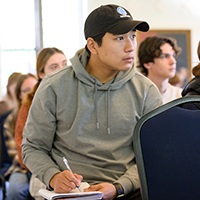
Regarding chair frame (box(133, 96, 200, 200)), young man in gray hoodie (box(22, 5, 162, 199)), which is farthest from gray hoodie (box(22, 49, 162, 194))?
chair frame (box(133, 96, 200, 200))

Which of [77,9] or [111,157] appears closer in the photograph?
[111,157]

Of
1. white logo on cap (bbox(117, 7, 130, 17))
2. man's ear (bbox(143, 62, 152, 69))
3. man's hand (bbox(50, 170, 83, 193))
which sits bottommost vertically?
man's hand (bbox(50, 170, 83, 193))

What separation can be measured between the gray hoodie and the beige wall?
356cm

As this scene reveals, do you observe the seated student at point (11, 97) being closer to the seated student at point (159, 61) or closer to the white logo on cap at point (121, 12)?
the seated student at point (159, 61)

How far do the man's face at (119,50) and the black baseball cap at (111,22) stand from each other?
4 cm

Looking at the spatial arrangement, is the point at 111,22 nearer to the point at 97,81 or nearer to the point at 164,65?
the point at 97,81

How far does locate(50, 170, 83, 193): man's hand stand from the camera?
49.3 inches

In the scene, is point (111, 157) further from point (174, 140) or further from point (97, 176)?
point (174, 140)

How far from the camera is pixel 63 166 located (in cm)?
152

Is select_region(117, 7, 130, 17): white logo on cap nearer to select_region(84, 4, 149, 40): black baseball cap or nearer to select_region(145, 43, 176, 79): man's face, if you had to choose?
select_region(84, 4, 149, 40): black baseball cap

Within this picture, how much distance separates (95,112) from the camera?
155cm

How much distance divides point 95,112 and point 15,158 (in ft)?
4.26

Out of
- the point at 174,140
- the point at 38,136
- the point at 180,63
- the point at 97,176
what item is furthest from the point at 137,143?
the point at 180,63

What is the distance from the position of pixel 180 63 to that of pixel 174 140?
4.32 m
